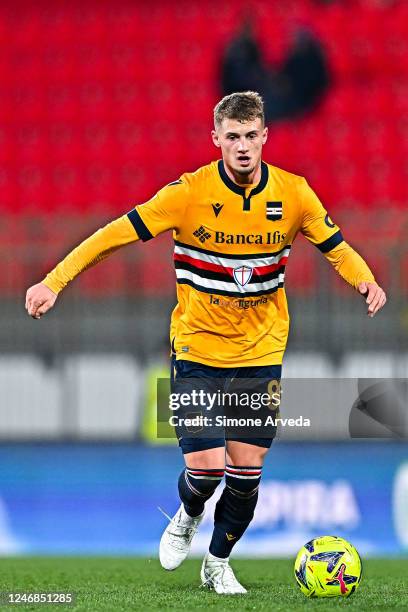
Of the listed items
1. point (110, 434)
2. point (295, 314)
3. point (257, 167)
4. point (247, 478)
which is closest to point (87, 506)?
point (110, 434)

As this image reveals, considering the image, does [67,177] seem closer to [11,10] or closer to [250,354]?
[11,10]

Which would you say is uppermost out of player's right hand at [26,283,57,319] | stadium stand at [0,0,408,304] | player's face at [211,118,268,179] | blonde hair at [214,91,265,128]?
stadium stand at [0,0,408,304]

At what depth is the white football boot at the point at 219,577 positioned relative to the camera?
5.10 meters

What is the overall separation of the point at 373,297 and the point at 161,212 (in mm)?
1000

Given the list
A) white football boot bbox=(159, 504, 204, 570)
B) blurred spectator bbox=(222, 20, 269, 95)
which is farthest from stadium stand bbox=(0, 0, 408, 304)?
white football boot bbox=(159, 504, 204, 570)

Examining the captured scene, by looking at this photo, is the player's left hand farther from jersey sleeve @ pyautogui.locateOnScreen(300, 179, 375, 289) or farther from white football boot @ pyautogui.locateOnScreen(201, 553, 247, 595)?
white football boot @ pyautogui.locateOnScreen(201, 553, 247, 595)

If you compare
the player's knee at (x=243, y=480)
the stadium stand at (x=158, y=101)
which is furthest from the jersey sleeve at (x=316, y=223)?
the stadium stand at (x=158, y=101)

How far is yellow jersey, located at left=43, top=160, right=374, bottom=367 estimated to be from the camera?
4.97 metres

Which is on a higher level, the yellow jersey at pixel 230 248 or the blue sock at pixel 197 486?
the yellow jersey at pixel 230 248

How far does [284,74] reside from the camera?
13688 millimetres

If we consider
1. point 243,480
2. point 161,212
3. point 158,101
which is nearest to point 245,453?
point 243,480

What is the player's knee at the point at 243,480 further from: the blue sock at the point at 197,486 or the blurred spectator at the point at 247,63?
the blurred spectator at the point at 247,63

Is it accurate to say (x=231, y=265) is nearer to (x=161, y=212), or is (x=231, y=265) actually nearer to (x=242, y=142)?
(x=161, y=212)

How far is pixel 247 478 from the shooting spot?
514cm
